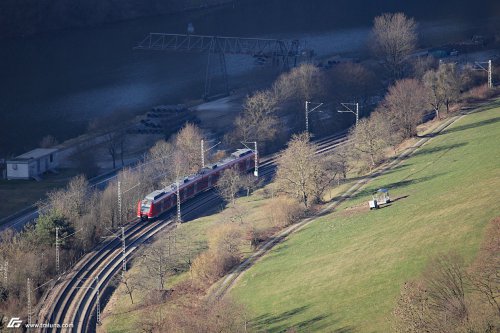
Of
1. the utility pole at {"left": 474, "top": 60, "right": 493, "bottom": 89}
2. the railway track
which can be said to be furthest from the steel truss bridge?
the railway track

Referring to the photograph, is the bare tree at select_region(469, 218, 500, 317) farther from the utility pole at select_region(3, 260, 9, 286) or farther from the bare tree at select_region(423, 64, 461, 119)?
the bare tree at select_region(423, 64, 461, 119)

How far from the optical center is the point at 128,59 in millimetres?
162250

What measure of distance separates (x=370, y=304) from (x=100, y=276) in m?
25.7

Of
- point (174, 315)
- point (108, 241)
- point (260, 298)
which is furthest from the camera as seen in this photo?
point (108, 241)

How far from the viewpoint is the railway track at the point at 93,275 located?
204 ft

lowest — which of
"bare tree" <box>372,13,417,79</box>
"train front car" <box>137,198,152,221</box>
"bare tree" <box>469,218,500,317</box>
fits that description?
"train front car" <box>137,198,152,221</box>

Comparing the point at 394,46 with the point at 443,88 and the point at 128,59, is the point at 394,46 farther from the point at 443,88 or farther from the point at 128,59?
the point at 128,59

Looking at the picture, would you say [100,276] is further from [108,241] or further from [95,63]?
[95,63]

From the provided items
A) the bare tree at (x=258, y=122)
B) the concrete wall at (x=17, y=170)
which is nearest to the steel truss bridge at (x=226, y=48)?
the bare tree at (x=258, y=122)

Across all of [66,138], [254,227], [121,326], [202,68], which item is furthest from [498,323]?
[202,68]

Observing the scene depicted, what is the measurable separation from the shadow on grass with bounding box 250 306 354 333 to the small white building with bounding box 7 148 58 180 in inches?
1959

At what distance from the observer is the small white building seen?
97.6 metres

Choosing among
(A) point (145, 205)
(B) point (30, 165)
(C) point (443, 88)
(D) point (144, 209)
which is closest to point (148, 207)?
(A) point (145, 205)

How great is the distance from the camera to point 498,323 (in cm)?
3947
